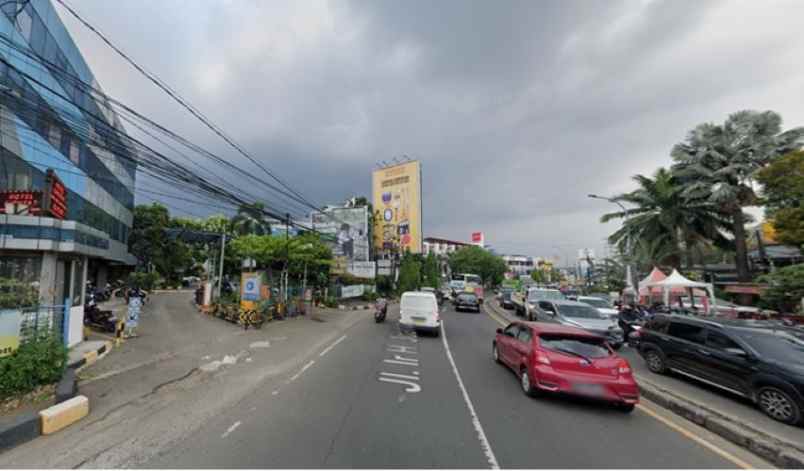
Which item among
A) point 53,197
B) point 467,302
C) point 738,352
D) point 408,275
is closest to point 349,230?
point 408,275

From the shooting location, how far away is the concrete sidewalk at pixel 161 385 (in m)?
4.25

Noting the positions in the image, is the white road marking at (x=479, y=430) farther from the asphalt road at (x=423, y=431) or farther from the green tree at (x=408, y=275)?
the green tree at (x=408, y=275)

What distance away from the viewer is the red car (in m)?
5.70

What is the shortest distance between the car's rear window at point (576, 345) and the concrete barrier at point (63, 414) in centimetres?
796

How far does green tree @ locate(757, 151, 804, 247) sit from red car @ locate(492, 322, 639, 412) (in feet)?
56.1

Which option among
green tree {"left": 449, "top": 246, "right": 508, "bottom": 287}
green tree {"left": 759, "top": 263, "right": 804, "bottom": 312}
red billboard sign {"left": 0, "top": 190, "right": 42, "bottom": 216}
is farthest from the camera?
green tree {"left": 449, "top": 246, "right": 508, "bottom": 287}

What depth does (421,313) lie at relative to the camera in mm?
13359

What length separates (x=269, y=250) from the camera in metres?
18.5

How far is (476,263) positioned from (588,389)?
6215cm

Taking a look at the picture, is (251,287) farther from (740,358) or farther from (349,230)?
(349,230)

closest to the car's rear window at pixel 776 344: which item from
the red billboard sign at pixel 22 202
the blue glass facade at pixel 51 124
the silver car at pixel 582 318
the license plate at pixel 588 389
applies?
the license plate at pixel 588 389

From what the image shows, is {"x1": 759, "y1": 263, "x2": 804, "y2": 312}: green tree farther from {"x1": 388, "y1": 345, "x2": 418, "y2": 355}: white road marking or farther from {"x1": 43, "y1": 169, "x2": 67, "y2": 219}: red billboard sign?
{"x1": 43, "y1": 169, "x2": 67, "y2": 219}: red billboard sign

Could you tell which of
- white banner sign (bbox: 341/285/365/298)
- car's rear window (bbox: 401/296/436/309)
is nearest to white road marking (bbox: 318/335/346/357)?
car's rear window (bbox: 401/296/436/309)

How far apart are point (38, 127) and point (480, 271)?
207 feet
